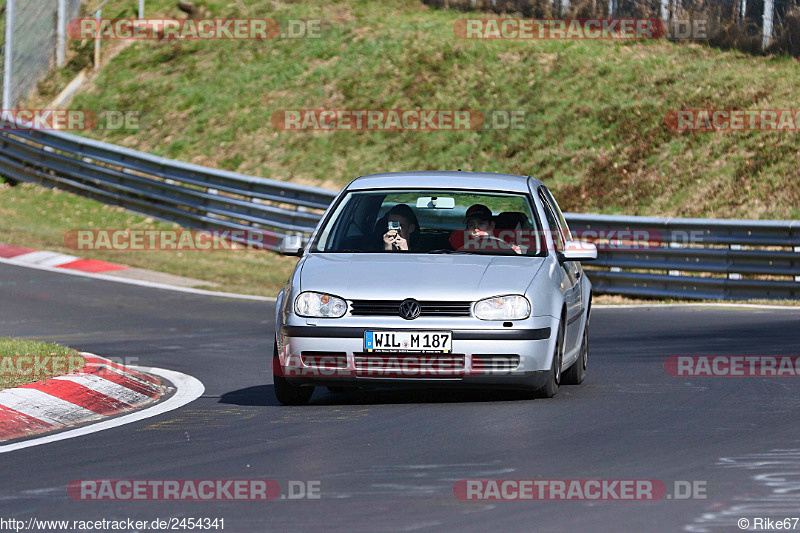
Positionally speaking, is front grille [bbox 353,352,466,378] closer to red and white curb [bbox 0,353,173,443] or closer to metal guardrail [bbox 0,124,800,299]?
red and white curb [bbox 0,353,173,443]

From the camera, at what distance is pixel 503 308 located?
871cm

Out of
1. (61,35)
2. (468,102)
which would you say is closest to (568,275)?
(468,102)

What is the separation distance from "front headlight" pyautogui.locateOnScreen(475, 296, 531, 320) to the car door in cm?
Answer: 72

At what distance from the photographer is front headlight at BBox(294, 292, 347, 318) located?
8719 mm

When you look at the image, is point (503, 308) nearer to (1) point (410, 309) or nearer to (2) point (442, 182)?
(1) point (410, 309)

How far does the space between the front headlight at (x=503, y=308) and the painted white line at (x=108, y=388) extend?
263 centimetres

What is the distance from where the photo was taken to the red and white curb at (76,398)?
8453 millimetres

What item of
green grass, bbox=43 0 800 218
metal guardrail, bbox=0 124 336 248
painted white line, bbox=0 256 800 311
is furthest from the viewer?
green grass, bbox=43 0 800 218

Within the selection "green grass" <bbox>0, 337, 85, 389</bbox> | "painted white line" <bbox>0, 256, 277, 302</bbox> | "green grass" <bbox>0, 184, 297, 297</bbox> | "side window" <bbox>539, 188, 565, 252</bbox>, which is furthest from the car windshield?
"green grass" <bbox>0, 184, 297, 297</bbox>

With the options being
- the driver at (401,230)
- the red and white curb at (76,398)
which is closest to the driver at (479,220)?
the driver at (401,230)

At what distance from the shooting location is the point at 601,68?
92.6 ft

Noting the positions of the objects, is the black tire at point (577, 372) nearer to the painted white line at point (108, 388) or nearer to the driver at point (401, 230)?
the driver at point (401, 230)

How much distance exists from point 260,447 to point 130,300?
37.9 feet

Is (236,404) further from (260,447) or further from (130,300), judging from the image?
(130,300)
